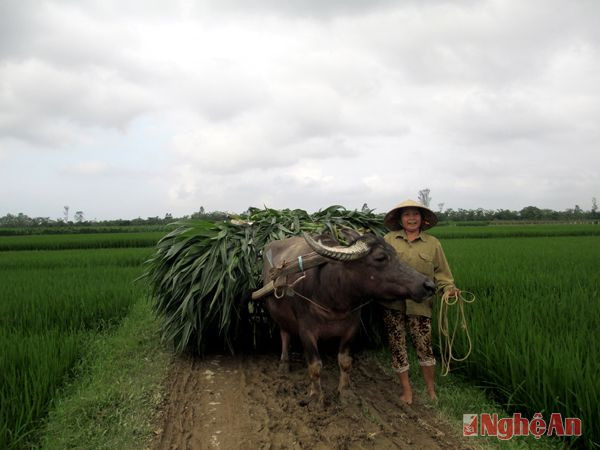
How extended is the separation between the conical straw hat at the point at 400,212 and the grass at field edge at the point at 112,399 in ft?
8.46

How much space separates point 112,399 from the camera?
3504mm

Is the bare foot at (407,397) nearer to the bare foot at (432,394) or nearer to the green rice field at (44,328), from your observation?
the bare foot at (432,394)

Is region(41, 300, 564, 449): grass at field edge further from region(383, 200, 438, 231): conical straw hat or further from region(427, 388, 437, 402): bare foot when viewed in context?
region(383, 200, 438, 231): conical straw hat

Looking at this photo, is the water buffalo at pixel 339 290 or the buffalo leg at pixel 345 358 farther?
the buffalo leg at pixel 345 358

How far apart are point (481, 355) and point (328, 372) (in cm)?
147

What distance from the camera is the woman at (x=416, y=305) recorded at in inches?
139

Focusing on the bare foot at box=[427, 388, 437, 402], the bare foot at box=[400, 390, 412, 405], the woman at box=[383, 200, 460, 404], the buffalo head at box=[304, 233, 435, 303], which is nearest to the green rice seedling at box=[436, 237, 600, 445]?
the bare foot at box=[427, 388, 437, 402]

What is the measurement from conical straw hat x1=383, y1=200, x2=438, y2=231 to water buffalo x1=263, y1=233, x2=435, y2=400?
555 mm

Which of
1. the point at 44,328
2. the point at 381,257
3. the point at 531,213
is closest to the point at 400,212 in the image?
the point at 381,257

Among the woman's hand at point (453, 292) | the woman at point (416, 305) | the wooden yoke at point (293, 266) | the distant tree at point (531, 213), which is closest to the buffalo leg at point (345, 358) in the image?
the woman at point (416, 305)

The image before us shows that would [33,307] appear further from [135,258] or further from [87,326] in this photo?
[135,258]

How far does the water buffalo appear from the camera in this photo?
302 centimetres

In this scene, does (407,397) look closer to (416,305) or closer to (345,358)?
(345,358)

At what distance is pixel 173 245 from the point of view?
4652 mm
